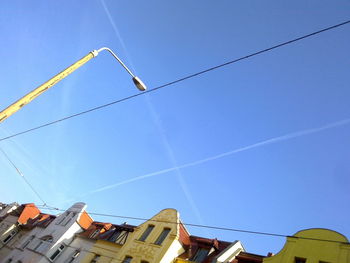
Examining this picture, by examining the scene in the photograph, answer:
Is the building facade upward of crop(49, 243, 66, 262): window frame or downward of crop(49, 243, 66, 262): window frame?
upward

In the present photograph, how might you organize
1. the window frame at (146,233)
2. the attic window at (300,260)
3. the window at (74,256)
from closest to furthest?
the attic window at (300,260) < the window frame at (146,233) < the window at (74,256)

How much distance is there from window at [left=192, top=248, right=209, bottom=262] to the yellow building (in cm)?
525

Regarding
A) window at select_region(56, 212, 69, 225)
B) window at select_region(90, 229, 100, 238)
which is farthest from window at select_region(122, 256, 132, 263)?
window at select_region(56, 212, 69, 225)

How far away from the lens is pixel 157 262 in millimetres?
21688

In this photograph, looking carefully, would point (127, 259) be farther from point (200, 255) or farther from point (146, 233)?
point (200, 255)

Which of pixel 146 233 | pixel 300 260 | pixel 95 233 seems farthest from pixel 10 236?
pixel 300 260

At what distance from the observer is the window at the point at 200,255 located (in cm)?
2238

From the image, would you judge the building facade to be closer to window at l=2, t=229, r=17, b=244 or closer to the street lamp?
window at l=2, t=229, r=17, b=244

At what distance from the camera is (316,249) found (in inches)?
687

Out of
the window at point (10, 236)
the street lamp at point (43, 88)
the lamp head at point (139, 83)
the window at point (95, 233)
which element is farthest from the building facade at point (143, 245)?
the street lamp at point (43, 88)

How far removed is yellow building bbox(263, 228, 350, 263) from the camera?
1645cm

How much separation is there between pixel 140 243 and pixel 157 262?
3.43 meters

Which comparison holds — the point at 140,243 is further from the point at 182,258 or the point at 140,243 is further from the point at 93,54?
the point at 93,54

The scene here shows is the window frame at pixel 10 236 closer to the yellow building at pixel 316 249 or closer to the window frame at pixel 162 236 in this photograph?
the window frame at pixel 162 236
